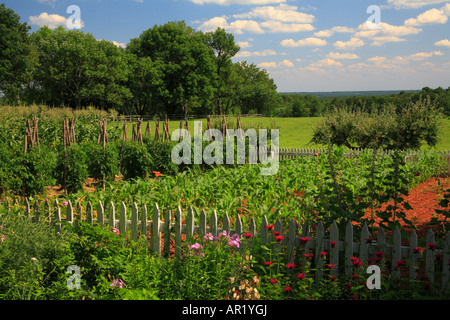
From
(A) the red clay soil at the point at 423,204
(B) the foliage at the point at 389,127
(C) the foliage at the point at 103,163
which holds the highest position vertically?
(B) the foliage at the point at 389,127

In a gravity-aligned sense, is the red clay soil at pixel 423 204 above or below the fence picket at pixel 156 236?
below

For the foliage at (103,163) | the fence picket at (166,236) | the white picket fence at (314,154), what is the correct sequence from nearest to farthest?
the fence picket at (166,236) → the foliage at (103,163) → the white picket fence at (314,154)

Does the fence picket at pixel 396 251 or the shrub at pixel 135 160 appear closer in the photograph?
the fence picket at pixel 396 251

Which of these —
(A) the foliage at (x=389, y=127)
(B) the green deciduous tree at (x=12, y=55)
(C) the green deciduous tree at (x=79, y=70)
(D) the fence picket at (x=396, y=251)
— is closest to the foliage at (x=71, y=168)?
(D) the fence picket at (x=396, y=251)

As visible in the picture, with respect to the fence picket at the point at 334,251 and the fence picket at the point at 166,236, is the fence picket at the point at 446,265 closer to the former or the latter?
the fence picket at the point at 334,251

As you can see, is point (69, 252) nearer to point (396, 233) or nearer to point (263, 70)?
point (396, 233)

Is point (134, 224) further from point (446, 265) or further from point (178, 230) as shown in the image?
point (446, 265)

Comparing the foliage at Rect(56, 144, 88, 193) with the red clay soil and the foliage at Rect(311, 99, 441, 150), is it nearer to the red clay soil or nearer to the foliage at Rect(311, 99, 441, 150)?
the red clay soil

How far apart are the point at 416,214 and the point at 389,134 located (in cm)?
A: 913

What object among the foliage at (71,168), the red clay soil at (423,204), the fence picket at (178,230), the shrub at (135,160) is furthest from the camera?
the shrub at (135,160)

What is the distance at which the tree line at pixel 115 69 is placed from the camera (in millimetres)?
38812

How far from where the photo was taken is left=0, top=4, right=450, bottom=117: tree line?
127 ft

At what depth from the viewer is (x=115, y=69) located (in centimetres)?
4050

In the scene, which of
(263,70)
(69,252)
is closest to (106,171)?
(69,252)
